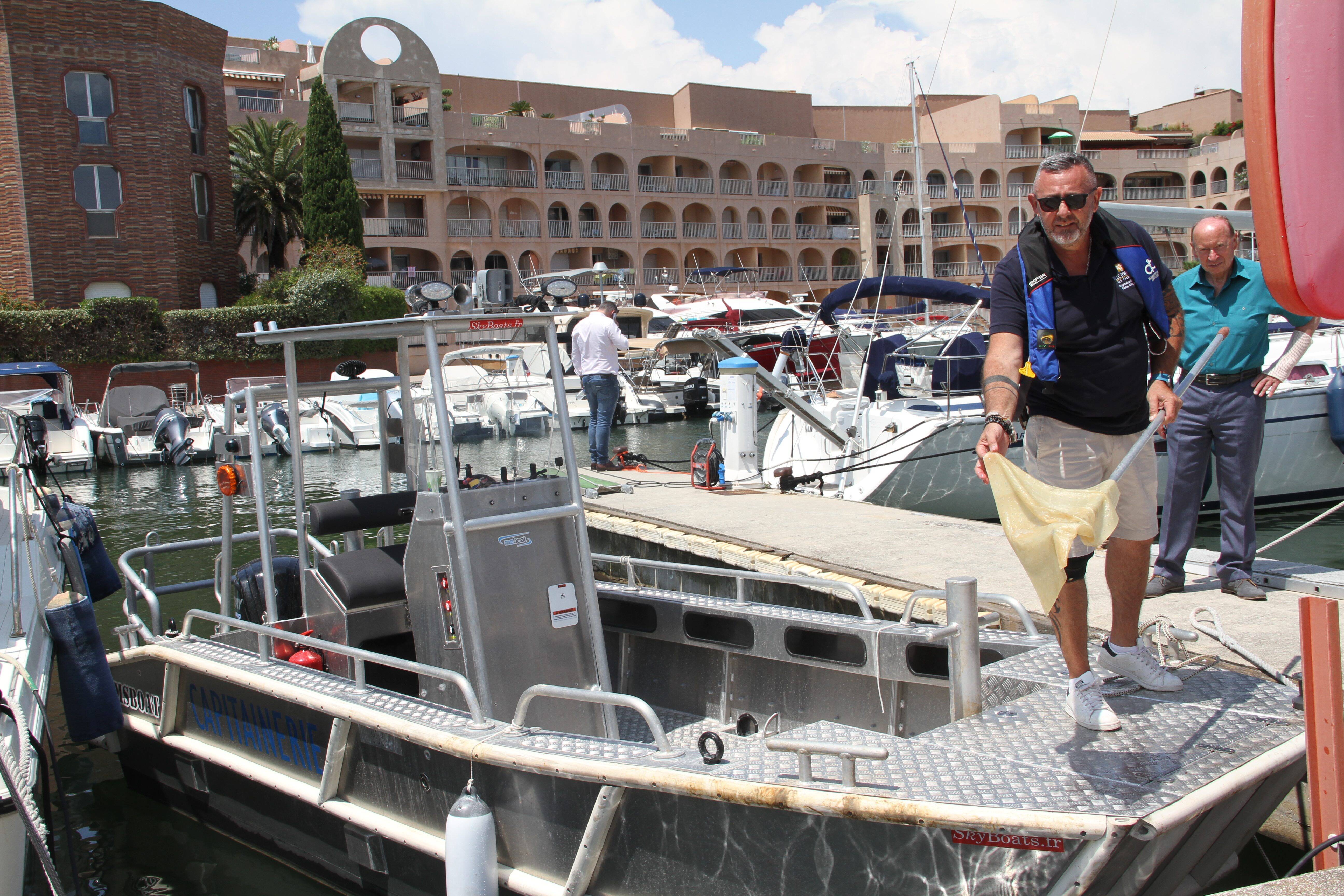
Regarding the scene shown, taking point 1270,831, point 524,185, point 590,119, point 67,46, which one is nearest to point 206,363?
point 67,46

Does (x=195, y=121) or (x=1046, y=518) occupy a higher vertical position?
(x=195, y=121)

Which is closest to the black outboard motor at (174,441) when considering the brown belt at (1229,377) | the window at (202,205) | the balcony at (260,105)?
the window at (202,205)

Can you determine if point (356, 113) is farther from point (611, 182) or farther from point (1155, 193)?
point (1155, 193)

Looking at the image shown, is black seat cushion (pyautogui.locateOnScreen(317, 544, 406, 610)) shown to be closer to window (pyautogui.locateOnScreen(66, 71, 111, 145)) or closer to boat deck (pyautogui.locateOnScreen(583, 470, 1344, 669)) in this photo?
boat deck (pyautogui.locateOnScreen(583, 470, 1344, 669))

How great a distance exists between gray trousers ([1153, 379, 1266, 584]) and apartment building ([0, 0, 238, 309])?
3773cm

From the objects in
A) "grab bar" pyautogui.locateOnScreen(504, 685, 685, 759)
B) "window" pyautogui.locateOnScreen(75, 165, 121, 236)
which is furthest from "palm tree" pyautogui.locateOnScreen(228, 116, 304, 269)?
"grab bar" pyautogui.locateOnScreen(504, 685, 685, 759)

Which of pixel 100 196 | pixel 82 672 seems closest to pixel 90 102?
pixel 100 196

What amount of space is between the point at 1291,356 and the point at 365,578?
5.30m

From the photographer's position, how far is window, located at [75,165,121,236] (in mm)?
35812

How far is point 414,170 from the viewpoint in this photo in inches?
1914

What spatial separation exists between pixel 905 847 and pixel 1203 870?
0.99 metres

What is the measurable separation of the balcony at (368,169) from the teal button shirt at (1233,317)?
4575cm

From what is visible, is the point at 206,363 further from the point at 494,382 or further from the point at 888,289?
the point at 494,382

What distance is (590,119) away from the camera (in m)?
56.5
